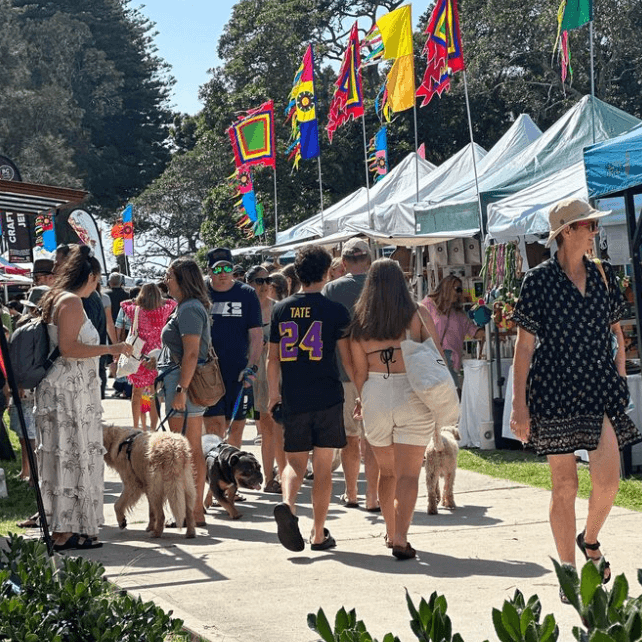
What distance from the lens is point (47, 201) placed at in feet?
23.7

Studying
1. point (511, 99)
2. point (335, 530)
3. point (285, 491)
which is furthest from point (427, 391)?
point (511, 99)

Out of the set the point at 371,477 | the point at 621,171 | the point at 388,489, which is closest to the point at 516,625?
the point at 388,489

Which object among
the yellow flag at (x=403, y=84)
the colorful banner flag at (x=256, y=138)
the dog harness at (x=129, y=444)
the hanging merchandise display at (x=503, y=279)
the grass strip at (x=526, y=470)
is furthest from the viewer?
the colorful banner flag at (x=256, y=138)

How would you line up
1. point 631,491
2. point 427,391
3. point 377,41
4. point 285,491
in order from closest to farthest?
point 427,391 → point 285,491 → point 631,491 → point 377,41

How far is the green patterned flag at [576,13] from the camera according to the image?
1273 centimetres

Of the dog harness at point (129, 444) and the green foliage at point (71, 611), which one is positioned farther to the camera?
the dog harness at point (129, 444)

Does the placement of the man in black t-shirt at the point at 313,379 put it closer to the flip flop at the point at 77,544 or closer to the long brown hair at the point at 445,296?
the flip flop at the point at 77,544

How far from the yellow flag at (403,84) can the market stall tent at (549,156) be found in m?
1.77

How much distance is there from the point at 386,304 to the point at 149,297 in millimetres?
5831

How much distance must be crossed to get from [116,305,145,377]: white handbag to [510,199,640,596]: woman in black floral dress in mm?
7096

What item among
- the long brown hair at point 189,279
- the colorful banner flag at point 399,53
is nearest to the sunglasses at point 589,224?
the long brown hair at point 189,279

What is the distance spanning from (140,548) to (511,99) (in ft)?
119

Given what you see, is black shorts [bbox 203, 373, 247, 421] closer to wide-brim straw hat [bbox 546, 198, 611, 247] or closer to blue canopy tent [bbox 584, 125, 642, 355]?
blue canopy tent [bbox 584, 125, 642, 355]

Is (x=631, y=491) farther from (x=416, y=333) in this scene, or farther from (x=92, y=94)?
(x=92, y=94)
